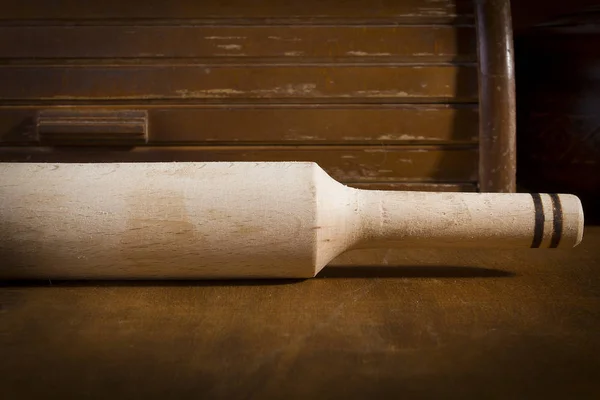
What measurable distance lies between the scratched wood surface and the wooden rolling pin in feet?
1.65

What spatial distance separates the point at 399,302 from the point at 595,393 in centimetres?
35

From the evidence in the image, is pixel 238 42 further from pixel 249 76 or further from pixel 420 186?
pixel 420 186

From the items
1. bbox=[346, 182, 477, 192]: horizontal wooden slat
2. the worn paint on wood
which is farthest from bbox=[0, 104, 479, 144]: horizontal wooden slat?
the worn paint on wood

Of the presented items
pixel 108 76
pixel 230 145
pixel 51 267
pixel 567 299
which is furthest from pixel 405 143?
pixel 51 267

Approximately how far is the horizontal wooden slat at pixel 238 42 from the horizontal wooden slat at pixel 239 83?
4 cm

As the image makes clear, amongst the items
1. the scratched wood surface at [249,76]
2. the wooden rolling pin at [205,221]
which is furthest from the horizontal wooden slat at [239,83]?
the wooden rolling pin at [205,221]

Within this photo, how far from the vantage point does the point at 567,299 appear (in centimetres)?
90

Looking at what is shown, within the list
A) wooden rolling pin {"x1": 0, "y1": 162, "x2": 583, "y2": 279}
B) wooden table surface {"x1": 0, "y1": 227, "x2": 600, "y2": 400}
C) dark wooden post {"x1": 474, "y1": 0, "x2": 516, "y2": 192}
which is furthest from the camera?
dark wooden post {"x1": 474, "y1": 0, "x2": 516, "y2": 192}

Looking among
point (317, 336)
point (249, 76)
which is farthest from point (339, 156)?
point (317, 336)

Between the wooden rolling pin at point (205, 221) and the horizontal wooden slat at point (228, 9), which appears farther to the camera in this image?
the horizontal wooden slat at point (228, 9)

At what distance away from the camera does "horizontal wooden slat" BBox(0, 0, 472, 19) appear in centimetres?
146

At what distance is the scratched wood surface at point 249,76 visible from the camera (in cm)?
146

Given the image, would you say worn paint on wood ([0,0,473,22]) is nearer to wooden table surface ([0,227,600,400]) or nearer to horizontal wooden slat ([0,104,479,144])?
horizontal wooden slat ([0,104,479,144])

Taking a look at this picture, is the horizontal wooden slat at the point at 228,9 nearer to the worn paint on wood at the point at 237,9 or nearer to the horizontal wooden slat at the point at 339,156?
the worn paint on wood at the point at 237,9
